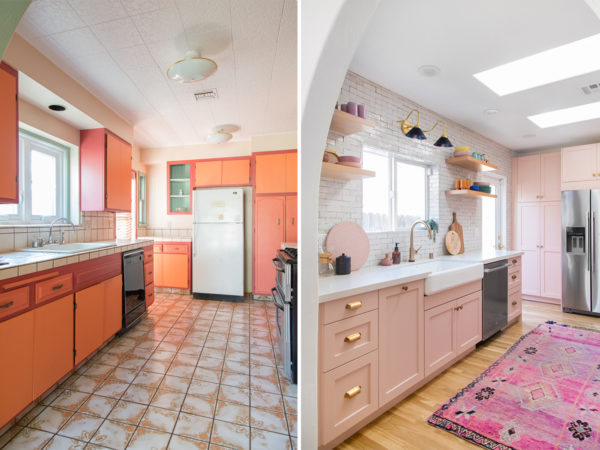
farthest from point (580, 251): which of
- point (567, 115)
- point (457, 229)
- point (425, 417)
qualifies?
point (425, 417)

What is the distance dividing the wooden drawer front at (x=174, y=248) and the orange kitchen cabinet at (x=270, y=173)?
1473 millimetres

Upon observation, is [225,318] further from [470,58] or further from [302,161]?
[470,58]

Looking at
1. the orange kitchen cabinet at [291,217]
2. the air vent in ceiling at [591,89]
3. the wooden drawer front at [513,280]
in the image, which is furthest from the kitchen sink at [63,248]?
the air vent in ceiling at [591,89]

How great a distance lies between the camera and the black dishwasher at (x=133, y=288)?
300cm

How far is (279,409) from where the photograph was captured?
1830 mm

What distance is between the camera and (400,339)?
1.83 m

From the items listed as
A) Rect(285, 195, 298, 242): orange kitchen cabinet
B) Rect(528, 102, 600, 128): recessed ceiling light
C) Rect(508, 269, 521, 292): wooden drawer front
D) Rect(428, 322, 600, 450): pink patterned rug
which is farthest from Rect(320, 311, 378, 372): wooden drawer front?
Rect(528, 102, 600, 128): recessed ceiling light

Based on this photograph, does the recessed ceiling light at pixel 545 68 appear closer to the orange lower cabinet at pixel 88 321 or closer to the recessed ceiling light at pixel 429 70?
A: the recessed ceiling light at pixel 429 70

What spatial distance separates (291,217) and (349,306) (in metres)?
2.87

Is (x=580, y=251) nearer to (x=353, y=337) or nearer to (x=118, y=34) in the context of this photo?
(x=353, y=337)

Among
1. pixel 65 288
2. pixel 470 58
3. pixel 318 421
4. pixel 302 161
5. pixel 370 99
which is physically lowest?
pixel 318 421

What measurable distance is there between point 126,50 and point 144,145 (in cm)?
298

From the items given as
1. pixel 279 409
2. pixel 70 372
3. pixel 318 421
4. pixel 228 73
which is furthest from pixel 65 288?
pixel 228 73

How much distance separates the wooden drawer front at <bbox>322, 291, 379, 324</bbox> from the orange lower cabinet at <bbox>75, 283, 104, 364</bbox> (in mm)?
1986
